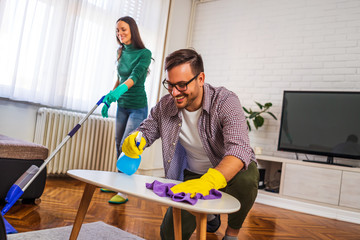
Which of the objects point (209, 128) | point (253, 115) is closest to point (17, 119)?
point (209, 128)

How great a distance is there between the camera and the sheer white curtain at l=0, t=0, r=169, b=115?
8.55 feet

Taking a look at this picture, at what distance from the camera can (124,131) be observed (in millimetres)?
2529

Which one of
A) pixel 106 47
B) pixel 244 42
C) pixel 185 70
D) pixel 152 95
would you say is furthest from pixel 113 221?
pixel 244 42

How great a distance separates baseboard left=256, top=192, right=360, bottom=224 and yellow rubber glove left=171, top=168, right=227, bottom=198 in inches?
96.7

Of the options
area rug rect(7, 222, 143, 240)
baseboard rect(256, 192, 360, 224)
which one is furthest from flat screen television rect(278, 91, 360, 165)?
area rug rect(7, 222, 143, 240)

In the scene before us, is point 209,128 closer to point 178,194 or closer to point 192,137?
point 192,137

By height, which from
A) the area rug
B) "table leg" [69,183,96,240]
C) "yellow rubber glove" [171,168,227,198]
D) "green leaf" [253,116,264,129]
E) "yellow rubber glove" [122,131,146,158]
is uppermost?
"green leaf" [253,116,264,129]

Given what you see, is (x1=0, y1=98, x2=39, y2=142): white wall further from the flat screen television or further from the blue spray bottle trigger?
the flat screen television

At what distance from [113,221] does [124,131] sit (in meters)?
0.83

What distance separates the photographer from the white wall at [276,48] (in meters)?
→ 3.50

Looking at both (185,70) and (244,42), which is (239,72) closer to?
(244,42)

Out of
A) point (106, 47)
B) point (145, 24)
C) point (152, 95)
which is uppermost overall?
point (145, 24)

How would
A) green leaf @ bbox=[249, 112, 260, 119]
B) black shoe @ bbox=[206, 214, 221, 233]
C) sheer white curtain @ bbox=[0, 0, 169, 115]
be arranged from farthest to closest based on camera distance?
green leaf @ bbox=[249, 112, 260, 119] < sheer white curtain @ bbox=[0, 0, 169, 115] < black shoe @ bbox=[206, 214, 221, 233]

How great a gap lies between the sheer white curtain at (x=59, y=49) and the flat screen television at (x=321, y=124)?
2.03m
